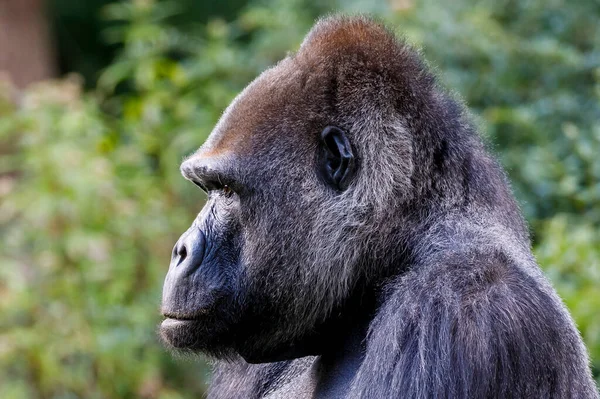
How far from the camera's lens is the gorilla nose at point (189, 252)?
2727 mm

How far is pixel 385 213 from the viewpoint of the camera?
2.65 meters

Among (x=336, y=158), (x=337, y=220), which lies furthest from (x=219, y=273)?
(x=336, y=158)

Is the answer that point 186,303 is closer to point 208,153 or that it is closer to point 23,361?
point 208,153

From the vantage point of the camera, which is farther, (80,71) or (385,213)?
(80,71)

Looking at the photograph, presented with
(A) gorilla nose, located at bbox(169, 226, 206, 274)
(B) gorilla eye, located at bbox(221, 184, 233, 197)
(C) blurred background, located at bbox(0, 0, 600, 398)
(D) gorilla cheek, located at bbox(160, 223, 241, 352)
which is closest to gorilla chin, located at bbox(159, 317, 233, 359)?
(D) gorilla cheek, located at bbox(160, 223, 241, 352)

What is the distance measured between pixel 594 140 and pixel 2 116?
3753mm

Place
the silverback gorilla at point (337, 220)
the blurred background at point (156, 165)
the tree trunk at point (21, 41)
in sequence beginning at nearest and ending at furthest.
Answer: the silverback gorilla at point (337, 220), the blurred background at point (156, 165), the tree trunk at point (21, 41)

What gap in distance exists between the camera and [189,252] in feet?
9.04

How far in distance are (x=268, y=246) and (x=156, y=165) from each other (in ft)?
13.2

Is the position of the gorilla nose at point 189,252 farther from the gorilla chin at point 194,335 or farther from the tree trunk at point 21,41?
the tree trunk at point 21,41

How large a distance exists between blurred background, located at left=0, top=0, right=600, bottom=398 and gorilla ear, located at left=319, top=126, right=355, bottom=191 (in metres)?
1.85

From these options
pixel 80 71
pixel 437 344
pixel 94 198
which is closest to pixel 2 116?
pixel 94 198

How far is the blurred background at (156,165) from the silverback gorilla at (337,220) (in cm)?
169

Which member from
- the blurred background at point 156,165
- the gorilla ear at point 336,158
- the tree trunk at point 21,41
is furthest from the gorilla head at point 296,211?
the tree trunk at point 21,41
